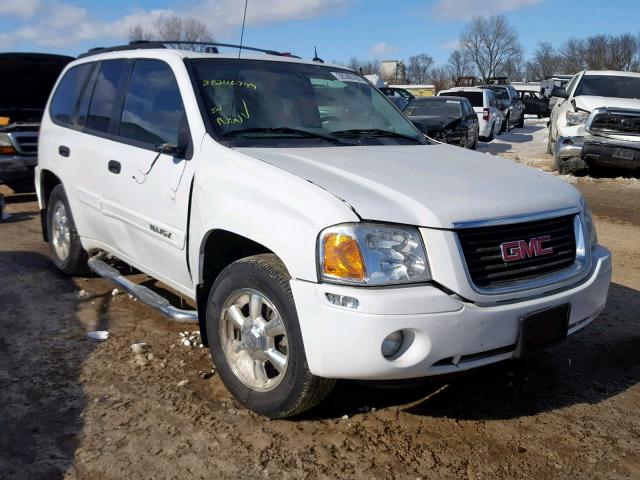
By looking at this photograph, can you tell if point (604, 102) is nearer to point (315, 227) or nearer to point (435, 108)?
point (435, 108)

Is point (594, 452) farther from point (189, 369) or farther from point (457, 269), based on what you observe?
point (189, 369)

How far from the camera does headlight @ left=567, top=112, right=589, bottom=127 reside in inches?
432

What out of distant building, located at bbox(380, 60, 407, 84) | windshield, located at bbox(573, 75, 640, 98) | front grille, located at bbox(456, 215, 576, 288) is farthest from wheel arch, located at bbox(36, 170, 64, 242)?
distant building, located at bbox(380, 60, 407, 84)

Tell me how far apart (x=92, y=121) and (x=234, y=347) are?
2.35 m

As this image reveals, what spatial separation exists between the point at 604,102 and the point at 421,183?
9.34 metres

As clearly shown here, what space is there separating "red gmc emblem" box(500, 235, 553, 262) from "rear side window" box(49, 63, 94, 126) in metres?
3.55

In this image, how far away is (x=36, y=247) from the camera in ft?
21.1

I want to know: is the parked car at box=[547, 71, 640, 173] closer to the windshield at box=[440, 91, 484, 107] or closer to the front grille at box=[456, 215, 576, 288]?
the windshield at box=[440, 91, 484, 107]

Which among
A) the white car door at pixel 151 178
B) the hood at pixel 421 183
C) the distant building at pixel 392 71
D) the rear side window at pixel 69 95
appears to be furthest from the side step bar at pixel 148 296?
the distant building at pixel 392 71

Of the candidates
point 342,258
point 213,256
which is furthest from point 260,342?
point 342,258

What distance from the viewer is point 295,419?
3.14 meters

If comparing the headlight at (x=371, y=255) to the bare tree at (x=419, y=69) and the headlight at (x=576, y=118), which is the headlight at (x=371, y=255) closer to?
the headlight at (x=576, y=118)

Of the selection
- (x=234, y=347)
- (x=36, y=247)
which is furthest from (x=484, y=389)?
(x=36, y=247)

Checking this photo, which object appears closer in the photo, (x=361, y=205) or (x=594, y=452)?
(x=361, y=205)
